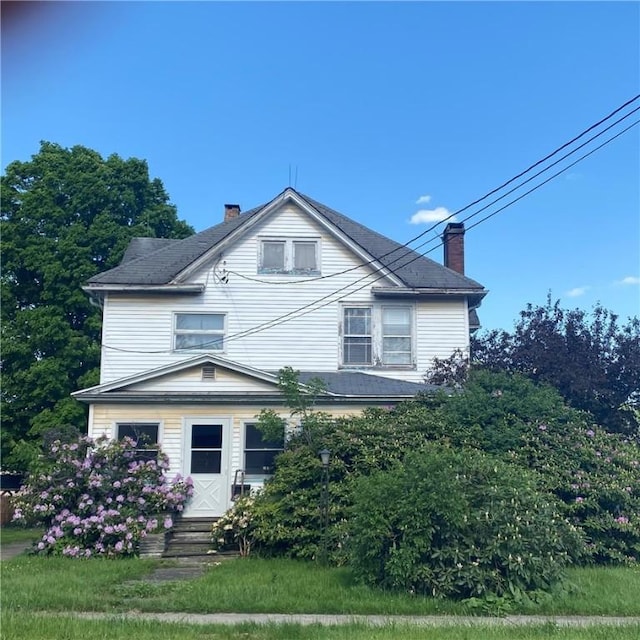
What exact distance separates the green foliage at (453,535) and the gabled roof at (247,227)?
28.8 feet

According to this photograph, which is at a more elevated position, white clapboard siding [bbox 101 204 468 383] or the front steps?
white clapboard siding [bbox 101 204 468 383]

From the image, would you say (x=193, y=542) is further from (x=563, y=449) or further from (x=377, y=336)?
(x=563, y=449)

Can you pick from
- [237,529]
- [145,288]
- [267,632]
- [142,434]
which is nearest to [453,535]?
[267,632]

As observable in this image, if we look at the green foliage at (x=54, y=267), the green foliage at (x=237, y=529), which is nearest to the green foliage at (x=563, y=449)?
the green foliage at (x=237, y=529)

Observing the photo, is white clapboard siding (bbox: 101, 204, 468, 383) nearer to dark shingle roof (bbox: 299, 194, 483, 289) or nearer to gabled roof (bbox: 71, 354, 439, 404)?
dark shingle roof (bbox: 299, 194, 483, 289)

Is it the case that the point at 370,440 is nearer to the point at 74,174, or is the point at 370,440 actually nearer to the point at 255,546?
the point at 255,546

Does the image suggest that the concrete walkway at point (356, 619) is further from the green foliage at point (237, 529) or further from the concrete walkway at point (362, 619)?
the green foliage at point (237, 529)

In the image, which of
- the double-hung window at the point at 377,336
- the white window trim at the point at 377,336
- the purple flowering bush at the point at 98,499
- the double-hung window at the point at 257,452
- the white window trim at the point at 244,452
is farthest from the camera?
the double-hung window at the point at 377,336

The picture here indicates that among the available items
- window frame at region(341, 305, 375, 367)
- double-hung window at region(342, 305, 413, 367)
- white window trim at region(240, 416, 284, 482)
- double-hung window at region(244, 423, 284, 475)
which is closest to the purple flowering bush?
white window trim at region(240, 416, 284, 482)

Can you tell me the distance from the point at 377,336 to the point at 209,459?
565cm

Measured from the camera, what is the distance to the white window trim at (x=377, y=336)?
16812 millimetres

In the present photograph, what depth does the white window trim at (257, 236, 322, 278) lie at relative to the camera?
1720 centimetres

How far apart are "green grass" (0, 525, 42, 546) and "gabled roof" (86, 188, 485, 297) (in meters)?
6.48

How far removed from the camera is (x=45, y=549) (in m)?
12.0
